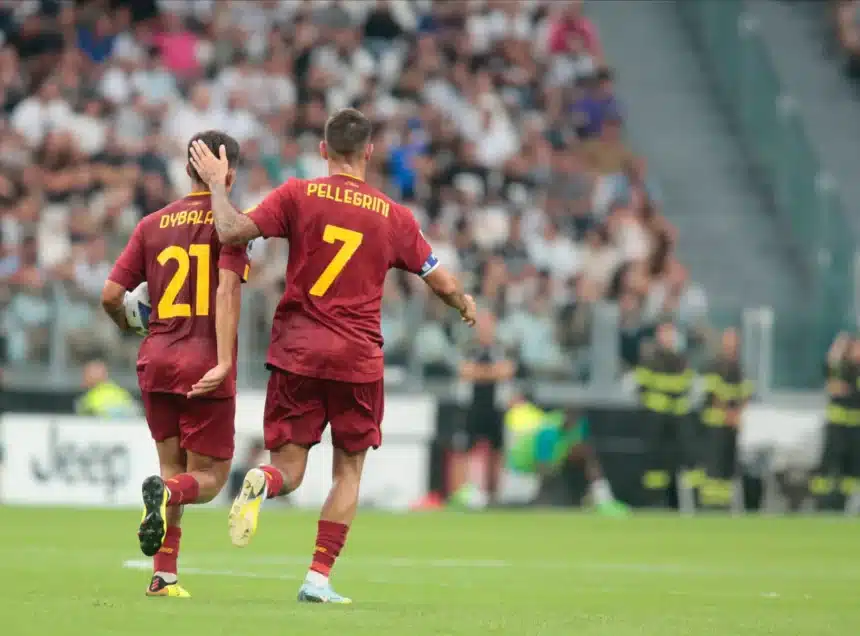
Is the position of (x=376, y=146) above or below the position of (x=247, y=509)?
above

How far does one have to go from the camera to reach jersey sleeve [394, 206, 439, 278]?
31.4ft

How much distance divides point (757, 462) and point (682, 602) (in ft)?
44.0

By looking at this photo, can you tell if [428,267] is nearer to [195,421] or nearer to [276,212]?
[276,212]

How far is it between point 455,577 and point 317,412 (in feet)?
9.76

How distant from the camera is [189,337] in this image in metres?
9.41

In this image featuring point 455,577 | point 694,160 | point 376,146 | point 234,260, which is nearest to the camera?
point 234,260

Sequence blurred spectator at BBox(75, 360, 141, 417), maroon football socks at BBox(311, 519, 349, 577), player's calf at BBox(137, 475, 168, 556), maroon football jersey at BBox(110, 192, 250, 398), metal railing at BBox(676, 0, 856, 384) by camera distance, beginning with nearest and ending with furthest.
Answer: player's calf at BBox(137, 475, 168, 556), maroon football socks at BBox(311, 519, 349, 577), maroon football jersey at BBox(110, 192, 250, 398), blurred spectator at BBox(75, 360, 141, 417), metal railing at BBox(676, 0, 856, 384)

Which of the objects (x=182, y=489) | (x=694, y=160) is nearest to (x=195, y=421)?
(x=182, y=489)

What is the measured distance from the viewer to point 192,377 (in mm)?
9312

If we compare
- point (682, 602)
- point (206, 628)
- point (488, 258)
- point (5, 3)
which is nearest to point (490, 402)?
point (488, 258)

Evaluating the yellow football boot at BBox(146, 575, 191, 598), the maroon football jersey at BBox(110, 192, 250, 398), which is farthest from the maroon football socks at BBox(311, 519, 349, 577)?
the maroon football jersey at BBox(110, 192, 250, 398)

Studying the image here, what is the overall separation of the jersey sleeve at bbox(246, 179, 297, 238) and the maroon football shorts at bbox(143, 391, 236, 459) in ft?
2.88

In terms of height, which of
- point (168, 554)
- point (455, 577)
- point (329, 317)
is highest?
point (329, 317)

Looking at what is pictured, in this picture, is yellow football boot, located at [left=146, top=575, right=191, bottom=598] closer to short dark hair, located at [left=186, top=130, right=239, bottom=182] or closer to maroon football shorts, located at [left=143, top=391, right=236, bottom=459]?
maroon football shorts, located at [left=143, top=391, right=236, bottom=459]
